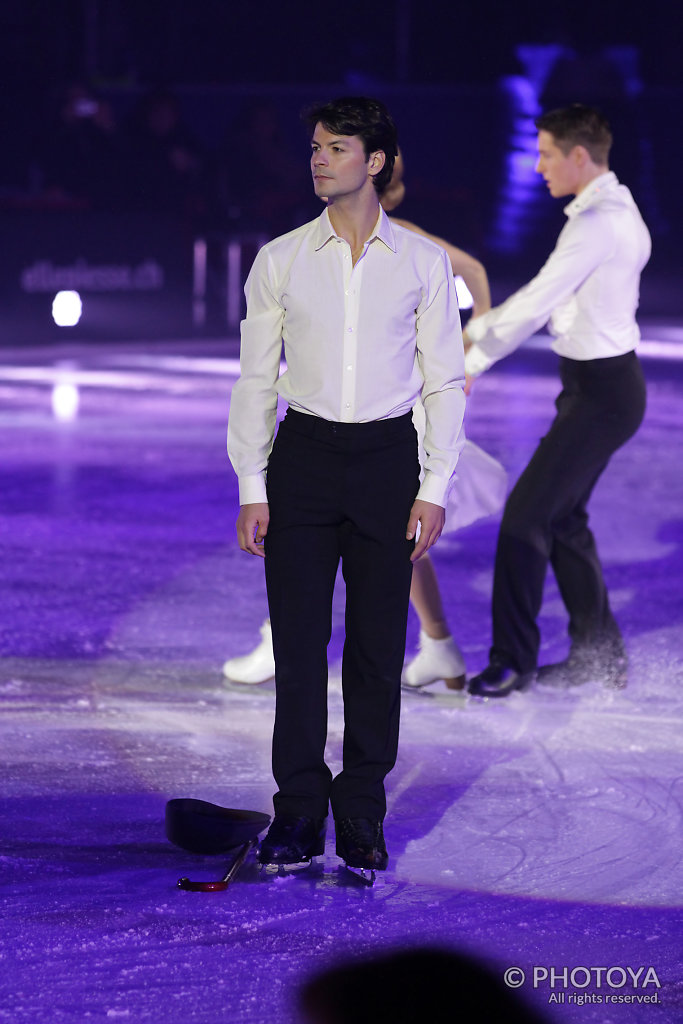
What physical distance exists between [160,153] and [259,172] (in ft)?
3.65

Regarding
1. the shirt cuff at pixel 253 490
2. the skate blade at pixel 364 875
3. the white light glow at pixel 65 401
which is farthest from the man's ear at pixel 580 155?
the white light glow at pixel 65 401

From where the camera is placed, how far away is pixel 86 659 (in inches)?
185

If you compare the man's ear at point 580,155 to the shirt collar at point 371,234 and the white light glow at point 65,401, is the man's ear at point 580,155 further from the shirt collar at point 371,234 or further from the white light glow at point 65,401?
the white light glow at point 65,401

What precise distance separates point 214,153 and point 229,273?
5.38 ft

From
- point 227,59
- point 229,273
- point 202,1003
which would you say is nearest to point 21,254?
point 229,273

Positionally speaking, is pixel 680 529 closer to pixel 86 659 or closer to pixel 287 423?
pixel 86 659

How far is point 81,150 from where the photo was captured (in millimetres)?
15273

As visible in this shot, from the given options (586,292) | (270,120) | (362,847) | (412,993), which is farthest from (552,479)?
(270,120)

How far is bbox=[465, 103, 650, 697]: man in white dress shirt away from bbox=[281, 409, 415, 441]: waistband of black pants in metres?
1.26

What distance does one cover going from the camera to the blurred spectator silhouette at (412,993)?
2547mm

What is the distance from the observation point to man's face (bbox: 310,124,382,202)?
2979 millimetres

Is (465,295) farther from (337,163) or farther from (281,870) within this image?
(281,870)

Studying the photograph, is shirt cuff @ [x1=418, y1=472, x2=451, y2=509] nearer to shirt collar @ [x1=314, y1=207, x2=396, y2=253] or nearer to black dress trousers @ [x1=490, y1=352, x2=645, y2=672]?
shirt collar @ [x1=314, y1=207, x2=396, y2=253]

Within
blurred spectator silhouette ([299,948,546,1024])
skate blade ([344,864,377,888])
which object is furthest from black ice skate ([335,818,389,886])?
blurred spectator silhouette ([299,948,546,1024])
